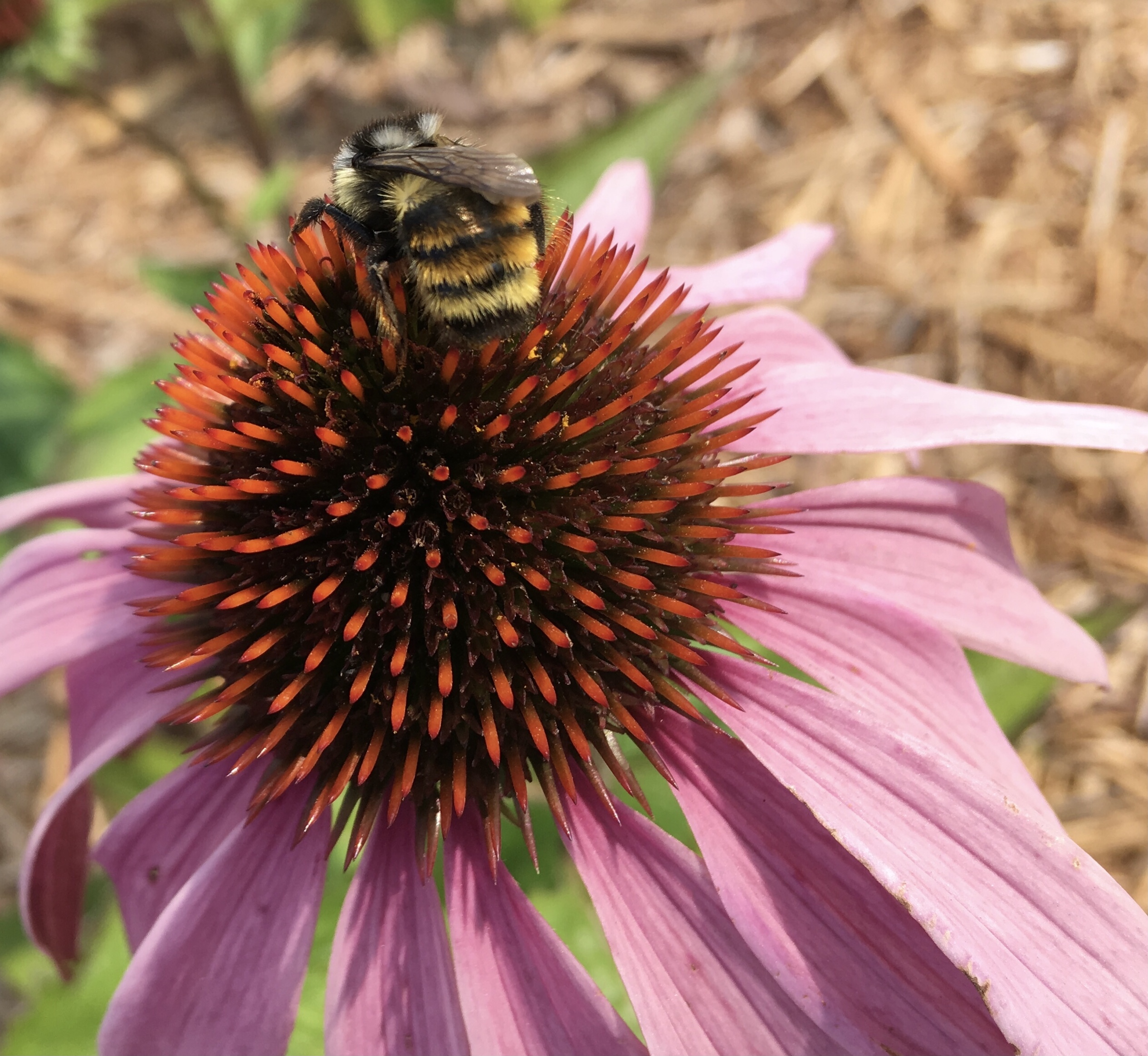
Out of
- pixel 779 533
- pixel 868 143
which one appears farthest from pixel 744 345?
pixel 868 143

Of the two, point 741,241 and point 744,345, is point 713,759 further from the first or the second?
point 741,241

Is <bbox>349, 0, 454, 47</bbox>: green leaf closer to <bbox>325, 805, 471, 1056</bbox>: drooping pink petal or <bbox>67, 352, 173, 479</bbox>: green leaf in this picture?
<bbox>67, 352, 173, 479</bbox>: green leaf

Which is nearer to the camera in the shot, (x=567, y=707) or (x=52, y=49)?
(x=567, y=707)

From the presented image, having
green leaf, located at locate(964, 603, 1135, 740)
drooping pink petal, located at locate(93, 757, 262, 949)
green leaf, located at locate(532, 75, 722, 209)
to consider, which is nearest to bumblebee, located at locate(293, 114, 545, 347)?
drooping pink petal, located at locate(93, 757, 262, 949)

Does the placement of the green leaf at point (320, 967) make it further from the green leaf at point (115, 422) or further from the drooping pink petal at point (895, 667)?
the green leaf at point (115, 422)

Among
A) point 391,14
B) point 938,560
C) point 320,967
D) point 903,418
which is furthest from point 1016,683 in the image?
point 391,14

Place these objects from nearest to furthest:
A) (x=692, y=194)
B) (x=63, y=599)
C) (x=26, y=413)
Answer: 1. (x=63, y=599)
2. (x=26, y=413)
3. (x=692, y=194)

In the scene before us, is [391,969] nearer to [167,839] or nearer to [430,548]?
[167,839]

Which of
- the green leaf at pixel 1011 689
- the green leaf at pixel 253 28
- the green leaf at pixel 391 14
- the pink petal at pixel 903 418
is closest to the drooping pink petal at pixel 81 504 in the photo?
the pink petal at pixel 903 418
